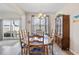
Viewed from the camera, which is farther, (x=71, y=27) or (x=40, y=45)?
(x=71, y=27)

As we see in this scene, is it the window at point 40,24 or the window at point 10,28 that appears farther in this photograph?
the window at point 10,28

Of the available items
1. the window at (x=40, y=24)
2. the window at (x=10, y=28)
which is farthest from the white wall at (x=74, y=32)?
the window at (x=10, y=28)

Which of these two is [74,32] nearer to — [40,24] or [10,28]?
[40,24]

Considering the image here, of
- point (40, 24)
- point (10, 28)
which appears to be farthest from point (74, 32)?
point (10, 28)

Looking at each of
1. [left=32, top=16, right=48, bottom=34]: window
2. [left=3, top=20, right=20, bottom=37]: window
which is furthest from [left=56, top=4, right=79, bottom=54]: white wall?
[left=3, top=20, right=20, bottom=37]: window

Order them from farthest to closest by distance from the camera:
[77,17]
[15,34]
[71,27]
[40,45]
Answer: [15,34], [71,27], [77,17], [40,45]

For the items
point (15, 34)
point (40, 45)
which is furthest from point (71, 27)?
point (15, 34)

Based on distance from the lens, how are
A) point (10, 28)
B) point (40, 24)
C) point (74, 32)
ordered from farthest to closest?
1. point (10, 28)
2. point (40, 24)
3. point (74, 32)

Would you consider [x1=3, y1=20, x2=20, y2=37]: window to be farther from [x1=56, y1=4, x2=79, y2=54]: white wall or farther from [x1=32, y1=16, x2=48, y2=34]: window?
[x1=56, y1=4, x2=79, y2=54]: white wall

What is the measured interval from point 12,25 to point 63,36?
4.73 meters

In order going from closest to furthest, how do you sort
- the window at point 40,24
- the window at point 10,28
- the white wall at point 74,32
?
the white wall at point 74,32 < the window at point 40,24 < the window at point 10,28

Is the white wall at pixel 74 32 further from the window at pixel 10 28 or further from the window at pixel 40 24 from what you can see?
the window at pixel 10 28

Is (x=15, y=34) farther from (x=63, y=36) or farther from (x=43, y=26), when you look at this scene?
(x=63, y=36)
